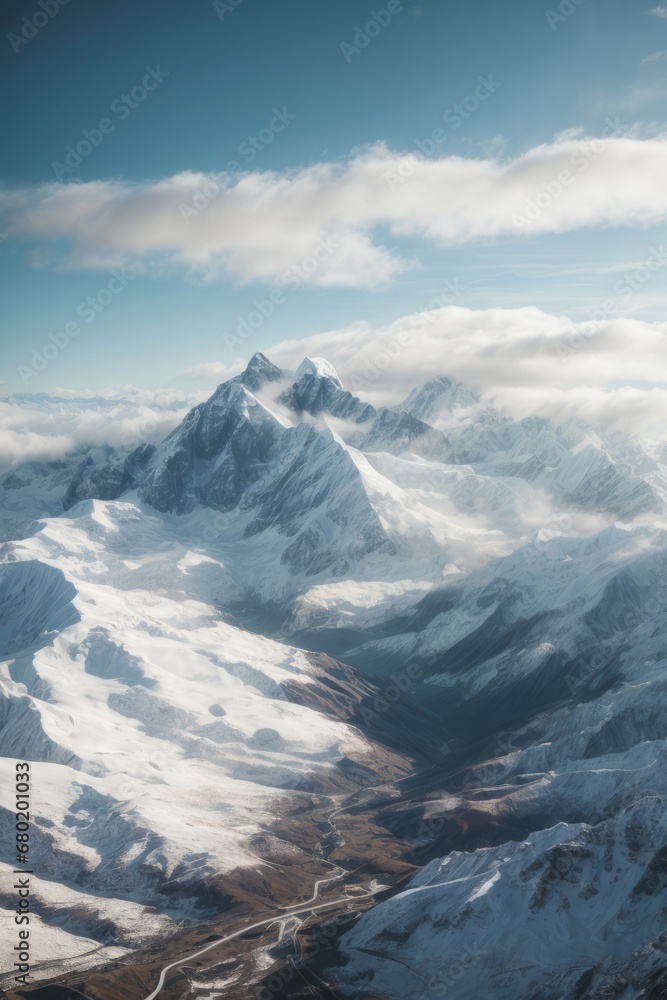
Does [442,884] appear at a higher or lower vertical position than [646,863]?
lower

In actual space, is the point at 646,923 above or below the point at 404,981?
above

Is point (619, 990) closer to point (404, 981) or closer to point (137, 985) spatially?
point (404, 981)

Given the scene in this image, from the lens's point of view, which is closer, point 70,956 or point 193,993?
point 193,993

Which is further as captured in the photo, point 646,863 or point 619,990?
point 646,863

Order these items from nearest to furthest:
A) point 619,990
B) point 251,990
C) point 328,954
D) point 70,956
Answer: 1. point 619,990
2. point 251,990
3. point 328,954
4. point 70,956

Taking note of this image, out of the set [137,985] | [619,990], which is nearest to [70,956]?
[137,985]

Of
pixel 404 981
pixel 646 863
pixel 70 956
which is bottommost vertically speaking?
pixel 70 956

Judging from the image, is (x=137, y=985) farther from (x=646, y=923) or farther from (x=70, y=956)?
(x=646, y=923)

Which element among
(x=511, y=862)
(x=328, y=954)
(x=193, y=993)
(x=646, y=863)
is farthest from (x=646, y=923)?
(x=193, y=993)

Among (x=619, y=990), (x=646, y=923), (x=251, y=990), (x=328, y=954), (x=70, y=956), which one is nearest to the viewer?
(x=619, y=990)
